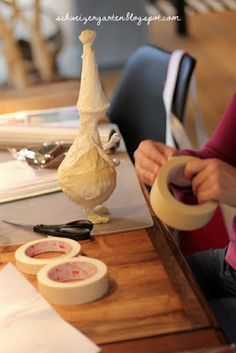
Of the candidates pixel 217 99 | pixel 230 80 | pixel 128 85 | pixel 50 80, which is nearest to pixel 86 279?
pixel 128 85

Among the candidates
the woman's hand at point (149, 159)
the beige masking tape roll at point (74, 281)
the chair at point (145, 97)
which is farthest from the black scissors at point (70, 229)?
the chair at point (145, 97)

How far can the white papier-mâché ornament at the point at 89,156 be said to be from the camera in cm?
112

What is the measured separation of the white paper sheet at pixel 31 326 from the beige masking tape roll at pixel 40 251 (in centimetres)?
3

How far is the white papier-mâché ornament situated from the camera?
1.12m

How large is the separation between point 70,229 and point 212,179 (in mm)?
236

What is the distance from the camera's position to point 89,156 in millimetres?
1133

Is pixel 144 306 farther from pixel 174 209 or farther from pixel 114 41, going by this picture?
pixel 114 41

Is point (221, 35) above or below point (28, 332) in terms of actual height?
below

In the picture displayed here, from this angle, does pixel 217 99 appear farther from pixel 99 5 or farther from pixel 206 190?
pixel 206 190

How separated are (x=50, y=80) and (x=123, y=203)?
4.18 feet

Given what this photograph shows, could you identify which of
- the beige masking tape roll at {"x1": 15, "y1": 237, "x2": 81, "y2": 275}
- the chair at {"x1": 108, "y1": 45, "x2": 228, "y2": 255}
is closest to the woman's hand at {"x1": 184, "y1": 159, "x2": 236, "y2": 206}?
the beige masking tape roll at {"x1": 15, "y1": 237, "x2": 81, "y2": 275}

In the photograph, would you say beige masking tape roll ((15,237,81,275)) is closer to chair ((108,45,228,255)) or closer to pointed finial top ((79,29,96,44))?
pointed finial top ((79,29,96,44))

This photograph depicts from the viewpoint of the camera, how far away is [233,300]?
4.31 feet

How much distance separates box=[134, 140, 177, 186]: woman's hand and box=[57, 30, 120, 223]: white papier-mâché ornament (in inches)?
8.1
